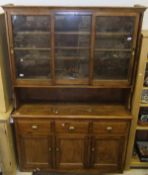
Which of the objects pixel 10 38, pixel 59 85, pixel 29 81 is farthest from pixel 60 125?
pixel 10 38

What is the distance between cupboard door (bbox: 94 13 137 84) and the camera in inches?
79.8

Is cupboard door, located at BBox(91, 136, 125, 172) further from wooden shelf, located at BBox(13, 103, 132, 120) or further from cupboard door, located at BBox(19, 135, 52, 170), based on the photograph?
cupboard door, located at BBox(19, 135, 52, 170)

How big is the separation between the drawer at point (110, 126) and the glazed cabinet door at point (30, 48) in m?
0.71

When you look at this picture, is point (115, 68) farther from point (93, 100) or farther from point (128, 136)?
point (128, 136)

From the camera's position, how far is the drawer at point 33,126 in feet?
7.43


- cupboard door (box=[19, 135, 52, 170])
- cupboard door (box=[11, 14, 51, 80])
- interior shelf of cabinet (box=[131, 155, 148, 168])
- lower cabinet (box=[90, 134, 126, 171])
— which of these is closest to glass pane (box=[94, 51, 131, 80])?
cupboard door (box=[11, 14, 51, 80])

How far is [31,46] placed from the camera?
213 cm

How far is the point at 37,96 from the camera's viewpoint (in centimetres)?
258

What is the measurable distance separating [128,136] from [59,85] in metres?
0.97

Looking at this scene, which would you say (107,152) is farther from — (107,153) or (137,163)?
(137,163)

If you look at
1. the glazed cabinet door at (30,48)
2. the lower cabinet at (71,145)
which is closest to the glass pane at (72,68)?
the glazed cabinet door at (30,48)
